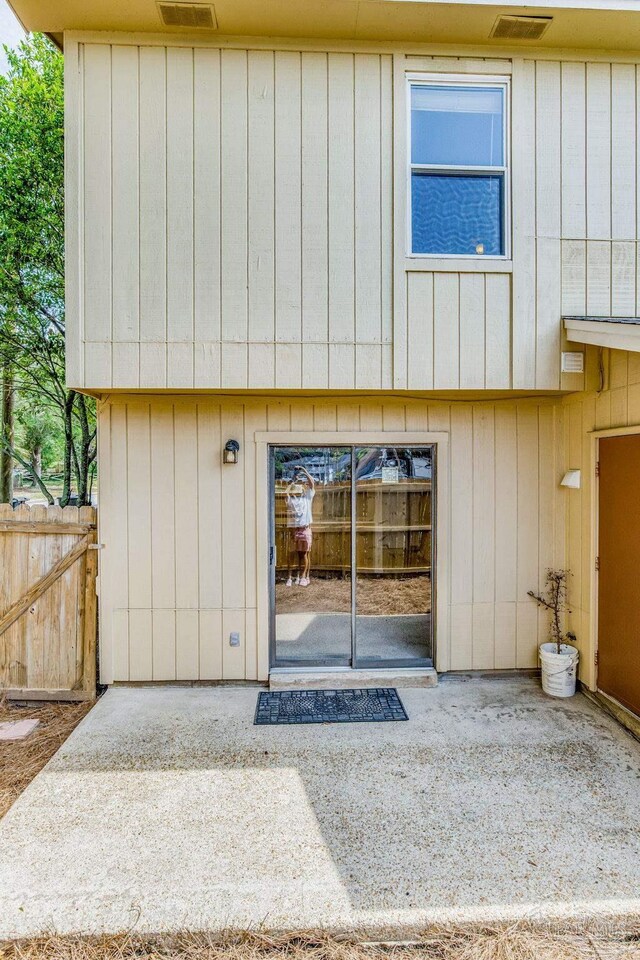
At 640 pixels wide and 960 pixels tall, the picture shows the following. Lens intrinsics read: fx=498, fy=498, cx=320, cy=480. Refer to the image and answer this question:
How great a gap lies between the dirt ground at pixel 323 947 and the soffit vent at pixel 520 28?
229 inches

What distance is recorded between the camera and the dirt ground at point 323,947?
2.09 m

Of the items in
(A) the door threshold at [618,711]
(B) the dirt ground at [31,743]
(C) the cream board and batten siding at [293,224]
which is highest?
(C) the cream board and batten siding at [293,224]

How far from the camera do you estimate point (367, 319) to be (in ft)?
13.2

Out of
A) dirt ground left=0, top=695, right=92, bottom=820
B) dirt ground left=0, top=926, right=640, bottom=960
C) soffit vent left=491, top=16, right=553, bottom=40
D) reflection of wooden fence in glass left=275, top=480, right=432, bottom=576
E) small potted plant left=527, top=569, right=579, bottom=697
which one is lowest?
dirt ground left=0, top=695, right=92, bottom=820

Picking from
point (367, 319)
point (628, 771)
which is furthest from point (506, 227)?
point (628, 771)

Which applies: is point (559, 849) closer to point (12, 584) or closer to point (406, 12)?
point (12, 584)

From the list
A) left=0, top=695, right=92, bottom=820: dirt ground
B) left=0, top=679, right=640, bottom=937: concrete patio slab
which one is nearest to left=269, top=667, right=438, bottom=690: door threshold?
left=0, top=679, right=640, bottom=937: concrete patio slab


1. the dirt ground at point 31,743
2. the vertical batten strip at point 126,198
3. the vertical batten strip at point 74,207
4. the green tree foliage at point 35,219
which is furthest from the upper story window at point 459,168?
the dirt ground at point 31,743

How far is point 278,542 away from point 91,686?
2.11 m

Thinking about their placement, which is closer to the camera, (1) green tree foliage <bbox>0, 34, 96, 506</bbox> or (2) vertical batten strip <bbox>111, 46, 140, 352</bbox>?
(2) vertical batten strip <bbox>111, 46, 140, 352</bbox>

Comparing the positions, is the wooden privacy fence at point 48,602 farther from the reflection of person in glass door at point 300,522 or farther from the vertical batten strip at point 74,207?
the reflection of person in glass door at point 300,522

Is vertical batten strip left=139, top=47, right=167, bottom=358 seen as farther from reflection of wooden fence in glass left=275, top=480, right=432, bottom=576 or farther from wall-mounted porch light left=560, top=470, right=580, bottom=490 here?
wall-mounted porch light left=560, top=470, right=580, bottom=490

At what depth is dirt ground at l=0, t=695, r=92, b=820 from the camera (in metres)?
3.30

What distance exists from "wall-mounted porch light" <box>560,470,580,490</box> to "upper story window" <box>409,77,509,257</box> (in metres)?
1.99
